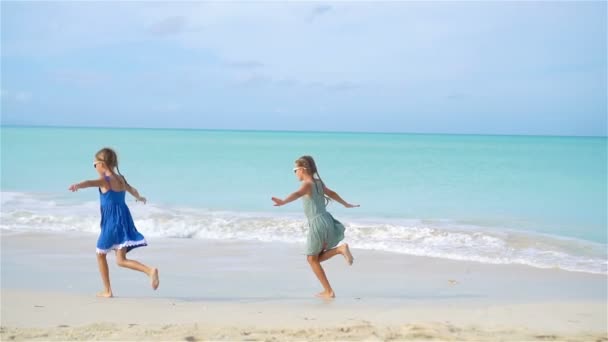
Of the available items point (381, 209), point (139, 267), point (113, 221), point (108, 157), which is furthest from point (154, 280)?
point (381, 209)

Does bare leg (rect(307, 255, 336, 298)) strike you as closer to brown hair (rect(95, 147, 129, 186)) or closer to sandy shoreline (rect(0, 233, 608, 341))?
sandy shoreline (rect(0, 233, 608, 341))

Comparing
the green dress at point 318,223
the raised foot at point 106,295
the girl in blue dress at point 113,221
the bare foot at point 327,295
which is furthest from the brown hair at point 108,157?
the bare foot at point 327,295

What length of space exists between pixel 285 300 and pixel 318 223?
83 centimetres

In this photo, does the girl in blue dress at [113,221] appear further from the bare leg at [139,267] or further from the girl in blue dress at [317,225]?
the girl in blue dress at [317,225]

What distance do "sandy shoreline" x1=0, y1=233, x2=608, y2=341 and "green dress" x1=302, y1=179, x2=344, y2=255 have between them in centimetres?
55

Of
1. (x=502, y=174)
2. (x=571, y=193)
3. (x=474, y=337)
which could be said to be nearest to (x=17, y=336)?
(x=474, y=337)

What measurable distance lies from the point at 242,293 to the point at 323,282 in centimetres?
88

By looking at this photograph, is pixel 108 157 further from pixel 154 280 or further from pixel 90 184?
pixel 154 280

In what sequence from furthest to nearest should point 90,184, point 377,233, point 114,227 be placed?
point 377,233 → point 114,227 → point 90,184

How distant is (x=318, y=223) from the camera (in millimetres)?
6324

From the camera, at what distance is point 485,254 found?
921cm

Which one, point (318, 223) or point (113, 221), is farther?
point (318, 223)

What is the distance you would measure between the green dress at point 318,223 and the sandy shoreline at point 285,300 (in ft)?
1.80

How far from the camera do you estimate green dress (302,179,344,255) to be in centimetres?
632
